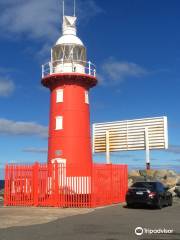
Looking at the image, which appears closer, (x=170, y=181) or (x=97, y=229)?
(x=97, y=229)

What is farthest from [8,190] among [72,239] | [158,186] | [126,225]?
[72,239]

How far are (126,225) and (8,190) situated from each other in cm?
1172

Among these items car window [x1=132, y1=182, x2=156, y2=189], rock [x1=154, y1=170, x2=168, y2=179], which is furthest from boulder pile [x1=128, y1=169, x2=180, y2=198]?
car window [x1=132, y1=182, x2=156, y2=189]

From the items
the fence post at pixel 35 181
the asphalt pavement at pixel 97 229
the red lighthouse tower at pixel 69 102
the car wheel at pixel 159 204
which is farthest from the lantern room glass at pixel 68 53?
the asphalt pavement at pixel 97 229

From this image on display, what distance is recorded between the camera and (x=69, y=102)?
30.6 m

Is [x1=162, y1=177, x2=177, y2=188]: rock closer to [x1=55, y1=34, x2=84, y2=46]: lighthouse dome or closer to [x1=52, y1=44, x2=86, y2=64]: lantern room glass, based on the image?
[x1=52, y1=44, x2=86, y2=64]: lantern room glass

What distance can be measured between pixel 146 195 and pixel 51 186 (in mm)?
5540

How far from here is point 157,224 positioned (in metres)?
16.0

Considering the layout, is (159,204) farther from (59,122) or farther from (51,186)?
(59,122)

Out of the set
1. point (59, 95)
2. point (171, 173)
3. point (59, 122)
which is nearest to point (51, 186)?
point (59, 122)

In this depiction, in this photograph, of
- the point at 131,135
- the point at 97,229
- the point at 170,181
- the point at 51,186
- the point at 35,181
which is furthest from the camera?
the point at 170,181

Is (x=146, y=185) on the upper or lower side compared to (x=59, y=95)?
lower

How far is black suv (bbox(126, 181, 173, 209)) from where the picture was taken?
77.6ft

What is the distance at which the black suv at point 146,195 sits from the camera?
23641 mm
